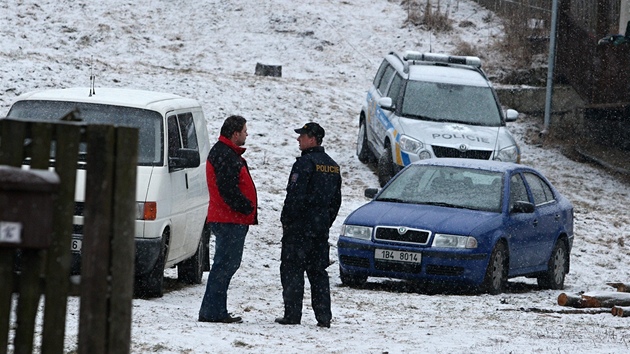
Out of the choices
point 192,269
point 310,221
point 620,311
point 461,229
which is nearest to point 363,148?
point 461,229

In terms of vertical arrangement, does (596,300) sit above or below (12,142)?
below

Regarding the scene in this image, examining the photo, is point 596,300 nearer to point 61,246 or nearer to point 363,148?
point 61,246

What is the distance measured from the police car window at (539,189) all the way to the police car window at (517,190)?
146 mm

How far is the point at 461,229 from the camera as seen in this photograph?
12117mm

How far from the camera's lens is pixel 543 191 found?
1415 centimetres

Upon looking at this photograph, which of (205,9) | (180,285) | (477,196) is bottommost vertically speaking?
(180,285)

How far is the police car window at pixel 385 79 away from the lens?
20.2m

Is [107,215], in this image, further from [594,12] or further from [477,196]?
[594,12]

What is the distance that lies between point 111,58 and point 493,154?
11.1m

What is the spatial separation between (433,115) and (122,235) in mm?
14363

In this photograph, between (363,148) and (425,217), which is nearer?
(425,217)

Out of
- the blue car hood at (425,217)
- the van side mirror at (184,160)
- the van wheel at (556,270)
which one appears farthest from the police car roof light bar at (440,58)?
the van side mirror at (184,160)

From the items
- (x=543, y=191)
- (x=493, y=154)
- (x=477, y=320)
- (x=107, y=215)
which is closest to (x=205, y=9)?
A: (x=493, y=154)

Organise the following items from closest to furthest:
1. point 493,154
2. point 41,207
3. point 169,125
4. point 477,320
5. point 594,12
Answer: point 41,207 < point 477,320 < point 169,125 < point 493,154 < point 594,12
